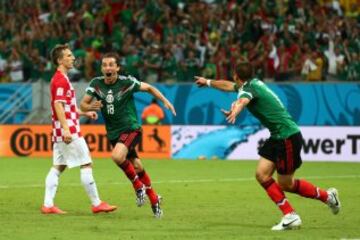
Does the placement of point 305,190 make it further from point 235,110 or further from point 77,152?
point 77,152

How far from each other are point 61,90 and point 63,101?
5.9 inches

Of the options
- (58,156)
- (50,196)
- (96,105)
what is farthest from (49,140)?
(96,105)

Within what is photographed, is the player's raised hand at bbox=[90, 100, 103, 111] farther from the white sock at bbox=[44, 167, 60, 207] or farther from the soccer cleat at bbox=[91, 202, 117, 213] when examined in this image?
the soccer cleat at bbox=[91, 202, 117, 213]

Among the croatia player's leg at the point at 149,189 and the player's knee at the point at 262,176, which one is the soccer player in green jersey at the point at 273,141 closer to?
the player's knee at the point at 262,176

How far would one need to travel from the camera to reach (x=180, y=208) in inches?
553

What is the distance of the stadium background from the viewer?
993 inches

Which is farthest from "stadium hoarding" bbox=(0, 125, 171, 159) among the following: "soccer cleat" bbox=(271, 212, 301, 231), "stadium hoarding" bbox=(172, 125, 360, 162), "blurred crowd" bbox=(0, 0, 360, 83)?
"soccer cleat" bbox=(271, 212, 301, 231)

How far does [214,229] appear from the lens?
1143 centimetres

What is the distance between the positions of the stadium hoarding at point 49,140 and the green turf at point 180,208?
4083 mm

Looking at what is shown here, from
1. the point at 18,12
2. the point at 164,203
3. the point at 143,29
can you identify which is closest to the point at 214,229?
the point at 164,203

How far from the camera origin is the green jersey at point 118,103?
43.5 ft

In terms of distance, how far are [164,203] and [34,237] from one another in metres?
4.41

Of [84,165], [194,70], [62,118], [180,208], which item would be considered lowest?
[180,208]

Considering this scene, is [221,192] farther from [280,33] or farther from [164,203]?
[280,33]
